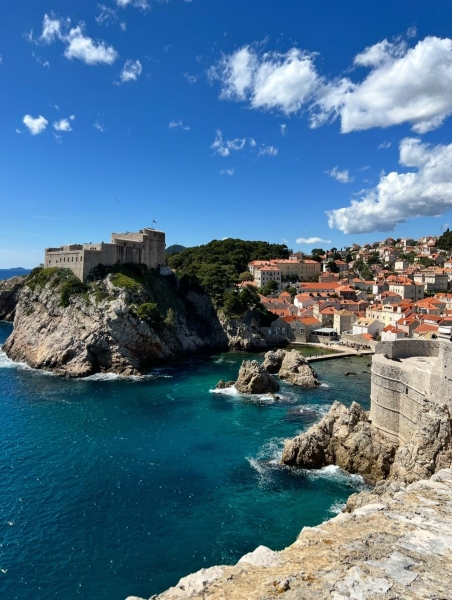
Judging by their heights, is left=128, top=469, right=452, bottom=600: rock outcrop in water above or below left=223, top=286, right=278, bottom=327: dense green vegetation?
below

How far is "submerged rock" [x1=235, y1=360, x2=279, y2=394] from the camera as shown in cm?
3581

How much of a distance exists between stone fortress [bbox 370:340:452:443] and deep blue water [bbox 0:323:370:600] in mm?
4345

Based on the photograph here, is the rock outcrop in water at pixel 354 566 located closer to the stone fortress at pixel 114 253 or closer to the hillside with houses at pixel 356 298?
the hillside with houses at pixel 356 298

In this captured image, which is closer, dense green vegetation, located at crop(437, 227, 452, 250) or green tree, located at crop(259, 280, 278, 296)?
green tree, located at crop(259, 280, 278, 296)

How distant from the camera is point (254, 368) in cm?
3662

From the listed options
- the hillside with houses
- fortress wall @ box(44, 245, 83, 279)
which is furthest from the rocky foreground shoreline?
fortress wall @ box(44, 245, 83, 279)

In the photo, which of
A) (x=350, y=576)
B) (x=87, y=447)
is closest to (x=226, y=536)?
(x=350, y=576)

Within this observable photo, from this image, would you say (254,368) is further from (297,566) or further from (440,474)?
(297,566)

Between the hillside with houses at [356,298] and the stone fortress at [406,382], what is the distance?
80.4 inches

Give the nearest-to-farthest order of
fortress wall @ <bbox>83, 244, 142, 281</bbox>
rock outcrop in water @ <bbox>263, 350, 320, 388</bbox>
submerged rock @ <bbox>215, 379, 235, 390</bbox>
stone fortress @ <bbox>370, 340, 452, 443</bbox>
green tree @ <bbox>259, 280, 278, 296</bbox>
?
stone fortress @ <bbox>370, 340, 452, 443</bbox> → submerged rock @ <bbox>215, 379, 235, 390</bbox> → rock outcrop in water @ <bbox>263, 350, 320, 388</bbox> → fortress wall @ <bbox>83, 244, 142, 281</bbox> → green tree @ <bbox>259, 280, 278, 296</bbox>

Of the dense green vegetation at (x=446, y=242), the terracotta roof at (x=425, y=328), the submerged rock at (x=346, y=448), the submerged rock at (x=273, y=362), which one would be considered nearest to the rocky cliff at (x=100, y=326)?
the submerged rock at (x=273, y=362)

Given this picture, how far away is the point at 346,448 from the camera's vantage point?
22.5 m

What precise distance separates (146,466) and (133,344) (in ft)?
76.9

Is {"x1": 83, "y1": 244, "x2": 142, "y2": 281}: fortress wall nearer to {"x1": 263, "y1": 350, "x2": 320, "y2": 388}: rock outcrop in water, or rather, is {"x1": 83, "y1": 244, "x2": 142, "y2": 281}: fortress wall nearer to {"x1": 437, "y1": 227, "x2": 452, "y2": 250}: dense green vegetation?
{"x1": 263, "y1": 350, "x2": 320, "y2": 388}: rock outcrop in water
